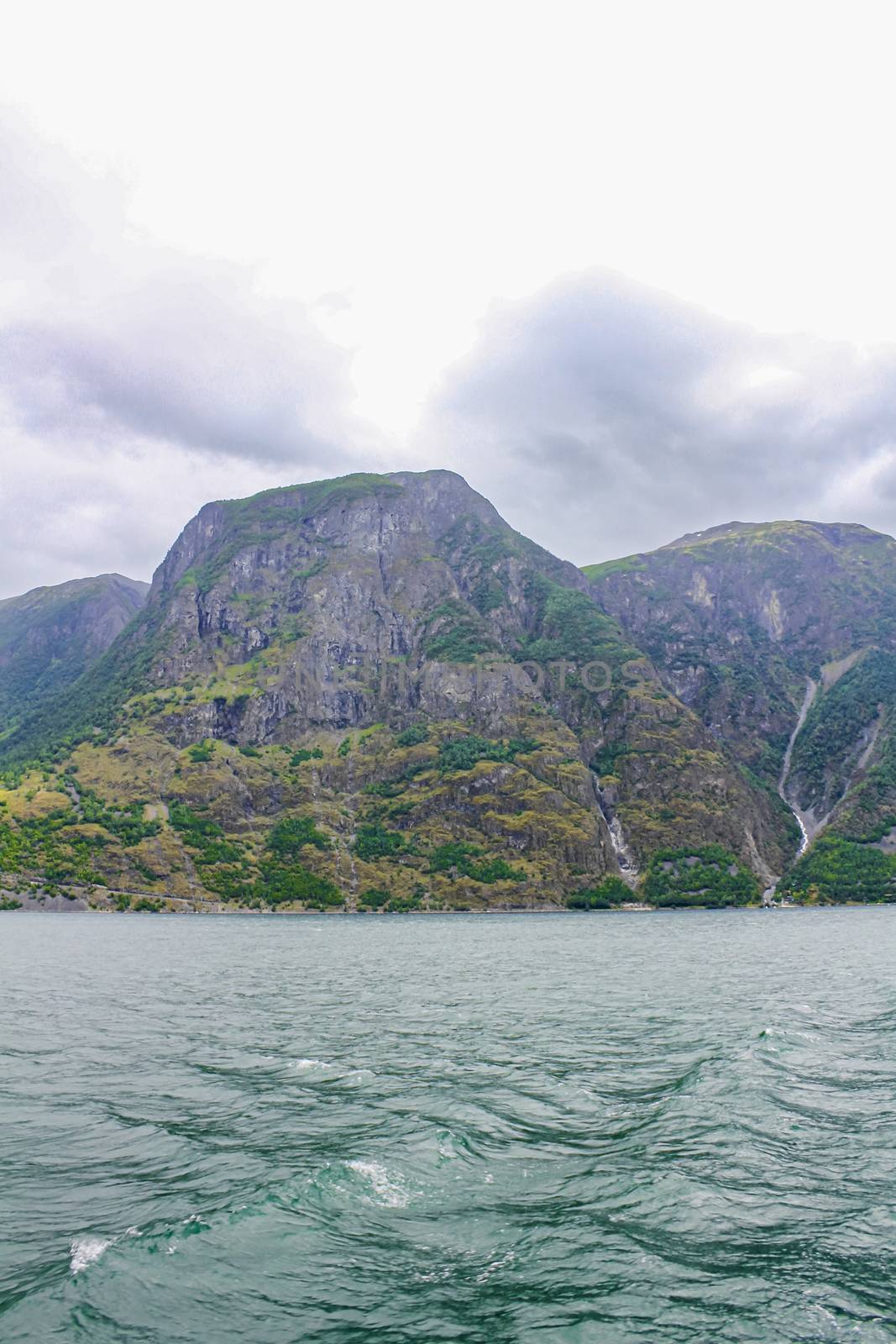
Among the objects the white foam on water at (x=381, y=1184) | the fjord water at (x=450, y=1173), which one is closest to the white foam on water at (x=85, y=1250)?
the fjord water at (x=450, y=1173)

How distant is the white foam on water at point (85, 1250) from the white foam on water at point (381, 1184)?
7.12 m

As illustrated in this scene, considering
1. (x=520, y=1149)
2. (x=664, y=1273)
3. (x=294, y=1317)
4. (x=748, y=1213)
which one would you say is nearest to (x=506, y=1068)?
(x=520, y=1149)

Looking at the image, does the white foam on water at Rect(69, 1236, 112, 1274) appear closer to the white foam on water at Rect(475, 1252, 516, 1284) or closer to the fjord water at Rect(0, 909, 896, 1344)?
the fjord water at Rect(0, 909, 896, 1344)

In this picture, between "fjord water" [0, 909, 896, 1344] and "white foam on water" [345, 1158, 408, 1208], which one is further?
"white foam on water" [345, 1158, 408, 1208]

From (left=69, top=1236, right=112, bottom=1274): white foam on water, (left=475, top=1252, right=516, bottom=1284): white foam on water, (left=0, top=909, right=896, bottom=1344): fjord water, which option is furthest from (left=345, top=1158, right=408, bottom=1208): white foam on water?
(left=69, top=1236, right=112, bottom=1274): white foam on water

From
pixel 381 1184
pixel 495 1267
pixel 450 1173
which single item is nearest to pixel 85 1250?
pixel 381 1184

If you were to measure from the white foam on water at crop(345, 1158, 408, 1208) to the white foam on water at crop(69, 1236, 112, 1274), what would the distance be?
712 centimetres

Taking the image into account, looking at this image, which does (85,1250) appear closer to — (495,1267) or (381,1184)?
(381,1184)

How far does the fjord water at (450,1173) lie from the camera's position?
16.3 metres

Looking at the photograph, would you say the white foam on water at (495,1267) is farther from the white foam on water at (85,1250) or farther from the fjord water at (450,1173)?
the white foam on water at (85,1250)

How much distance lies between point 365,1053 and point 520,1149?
17.7 meters

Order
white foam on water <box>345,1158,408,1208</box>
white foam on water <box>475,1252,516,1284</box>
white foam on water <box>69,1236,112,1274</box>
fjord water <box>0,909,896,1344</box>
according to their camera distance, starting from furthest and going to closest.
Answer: white foam on water <box>345,1158,408,1208</box>
white foam on water <box>69,1236,112,1274</box>
white foam on water <box>475,1252,516,1284</box>
fjord water <box>0,909,896,1344</box>

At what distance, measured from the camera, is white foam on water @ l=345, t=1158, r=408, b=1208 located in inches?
878

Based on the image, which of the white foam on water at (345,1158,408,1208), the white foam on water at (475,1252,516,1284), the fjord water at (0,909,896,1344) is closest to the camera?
the fjord water at (0,909,896,1344)
